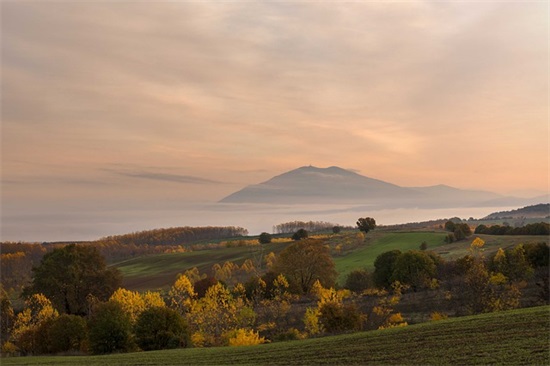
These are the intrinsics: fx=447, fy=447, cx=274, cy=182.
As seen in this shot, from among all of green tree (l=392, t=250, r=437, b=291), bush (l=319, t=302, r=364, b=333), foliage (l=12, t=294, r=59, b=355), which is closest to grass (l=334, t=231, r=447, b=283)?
green tree (l=392, t=250, r=437, b=291)

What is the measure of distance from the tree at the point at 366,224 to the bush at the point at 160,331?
133m

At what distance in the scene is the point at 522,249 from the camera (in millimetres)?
79750

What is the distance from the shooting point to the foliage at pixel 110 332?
157 feet

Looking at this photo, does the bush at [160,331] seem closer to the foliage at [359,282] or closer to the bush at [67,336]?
the bush at [67,336]

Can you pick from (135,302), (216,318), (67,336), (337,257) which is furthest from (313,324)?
(337,257)

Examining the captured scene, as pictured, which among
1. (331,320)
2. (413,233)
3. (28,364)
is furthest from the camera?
(413,233)

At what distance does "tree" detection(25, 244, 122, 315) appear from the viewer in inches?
2933

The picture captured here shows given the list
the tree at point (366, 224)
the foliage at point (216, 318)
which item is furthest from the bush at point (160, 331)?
the tree at point (366, 224)

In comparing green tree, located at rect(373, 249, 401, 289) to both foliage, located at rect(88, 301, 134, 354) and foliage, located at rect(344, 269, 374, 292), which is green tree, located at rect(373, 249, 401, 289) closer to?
foliage, located at rect(344, 269, 374, 292)

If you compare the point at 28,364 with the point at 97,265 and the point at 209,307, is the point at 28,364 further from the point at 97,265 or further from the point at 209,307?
the point at 97,265

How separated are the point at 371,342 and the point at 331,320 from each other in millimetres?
19865

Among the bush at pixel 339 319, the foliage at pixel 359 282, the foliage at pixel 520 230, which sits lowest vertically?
the foliage at pixel 359 282

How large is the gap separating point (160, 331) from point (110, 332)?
18.0ft

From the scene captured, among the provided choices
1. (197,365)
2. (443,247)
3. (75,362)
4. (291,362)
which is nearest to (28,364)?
(75,362)
